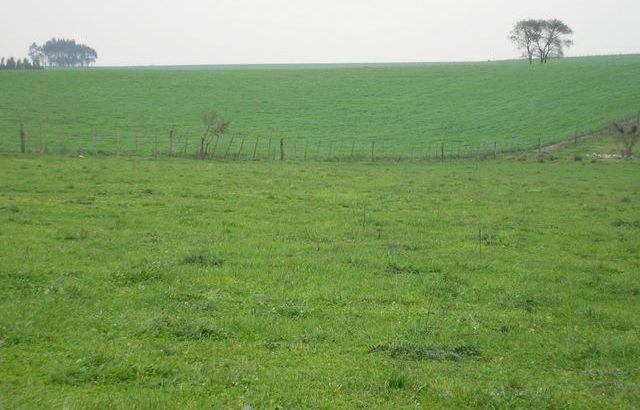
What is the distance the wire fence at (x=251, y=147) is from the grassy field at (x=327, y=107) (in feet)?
0.71

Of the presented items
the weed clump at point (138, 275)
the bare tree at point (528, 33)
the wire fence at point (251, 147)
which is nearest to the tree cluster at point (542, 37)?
the bare tree at point (528, 33)

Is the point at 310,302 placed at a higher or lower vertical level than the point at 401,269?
higher

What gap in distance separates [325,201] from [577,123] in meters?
42.3

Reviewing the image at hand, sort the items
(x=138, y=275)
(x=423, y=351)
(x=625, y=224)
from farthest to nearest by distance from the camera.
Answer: (x=625, y=224) → (x=138, y=275) → (x=423, y=351)

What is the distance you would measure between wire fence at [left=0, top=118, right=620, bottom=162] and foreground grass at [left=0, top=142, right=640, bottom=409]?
18343 millimetres

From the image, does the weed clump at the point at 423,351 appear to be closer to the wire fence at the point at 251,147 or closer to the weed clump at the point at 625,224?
the weed clump at the point at 625,224

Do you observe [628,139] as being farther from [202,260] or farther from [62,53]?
[62,53]

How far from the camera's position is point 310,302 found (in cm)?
1088

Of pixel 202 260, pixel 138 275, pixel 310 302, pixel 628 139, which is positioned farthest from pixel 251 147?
pixel 310 302

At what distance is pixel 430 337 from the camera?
934 cm

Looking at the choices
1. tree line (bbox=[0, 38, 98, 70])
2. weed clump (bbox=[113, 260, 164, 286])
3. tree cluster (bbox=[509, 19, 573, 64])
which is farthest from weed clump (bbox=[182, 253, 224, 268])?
tree line (bbox=[0, 38, 98, 70])

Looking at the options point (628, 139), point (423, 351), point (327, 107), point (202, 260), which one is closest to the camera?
point (423, 351)

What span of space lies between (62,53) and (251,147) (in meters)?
155

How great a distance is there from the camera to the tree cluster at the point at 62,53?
180750 mm
